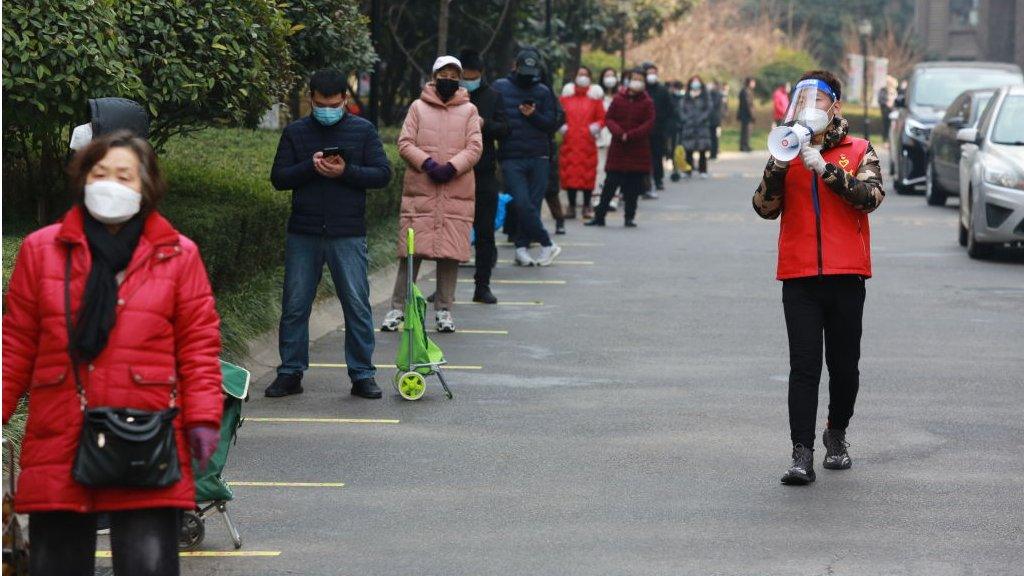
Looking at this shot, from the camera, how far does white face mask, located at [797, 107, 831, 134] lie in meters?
7.29

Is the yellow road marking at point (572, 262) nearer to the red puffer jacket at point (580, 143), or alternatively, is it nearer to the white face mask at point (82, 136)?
the red puffer jacket at point (580, 143)

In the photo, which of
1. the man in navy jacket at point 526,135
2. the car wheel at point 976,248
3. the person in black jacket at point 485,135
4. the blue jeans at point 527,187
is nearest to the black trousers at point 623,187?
the car wheel at point 976,248

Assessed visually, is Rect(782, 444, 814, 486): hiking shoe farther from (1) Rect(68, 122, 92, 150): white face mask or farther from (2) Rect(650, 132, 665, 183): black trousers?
(2) Rect(650, 132, 665, 183): black trousers

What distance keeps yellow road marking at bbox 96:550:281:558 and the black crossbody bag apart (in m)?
1.71

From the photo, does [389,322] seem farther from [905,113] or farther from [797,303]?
[905,113]

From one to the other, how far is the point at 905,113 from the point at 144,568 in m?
23.5

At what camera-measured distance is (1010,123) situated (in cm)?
1792

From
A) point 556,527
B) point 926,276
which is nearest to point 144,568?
point 556,527

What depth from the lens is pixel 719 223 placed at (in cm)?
2198

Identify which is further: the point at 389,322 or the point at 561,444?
the point at 389,322

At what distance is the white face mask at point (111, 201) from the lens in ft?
15.0

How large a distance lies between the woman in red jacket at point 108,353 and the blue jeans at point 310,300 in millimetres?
4821

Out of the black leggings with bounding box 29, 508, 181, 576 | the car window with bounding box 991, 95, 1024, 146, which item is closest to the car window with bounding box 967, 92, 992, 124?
the car window with bounding box 991, 95, 1024, 146

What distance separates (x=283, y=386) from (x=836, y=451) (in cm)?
311
